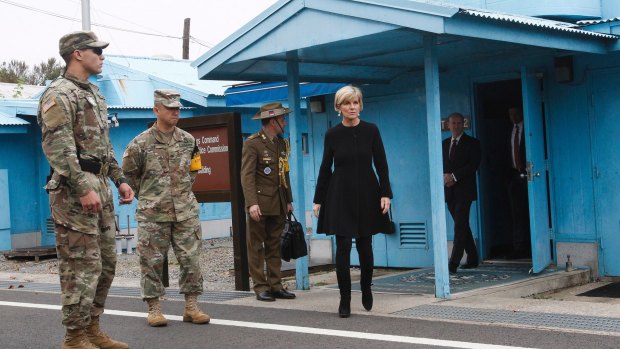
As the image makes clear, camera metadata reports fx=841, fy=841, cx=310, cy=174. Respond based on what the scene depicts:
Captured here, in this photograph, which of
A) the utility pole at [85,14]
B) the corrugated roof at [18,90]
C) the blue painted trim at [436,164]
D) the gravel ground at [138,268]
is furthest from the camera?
the corrugated roof at [18,90]

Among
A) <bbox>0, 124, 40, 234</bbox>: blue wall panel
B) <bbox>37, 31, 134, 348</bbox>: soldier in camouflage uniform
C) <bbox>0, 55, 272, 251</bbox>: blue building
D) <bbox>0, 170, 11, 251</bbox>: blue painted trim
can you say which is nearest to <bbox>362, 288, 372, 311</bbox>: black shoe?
<bbox>37, 31, 134, 348</bbox>: soldier in camouflage uniform

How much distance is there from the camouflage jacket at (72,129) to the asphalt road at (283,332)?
5.03 ft

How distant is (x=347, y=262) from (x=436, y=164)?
1.37 meters

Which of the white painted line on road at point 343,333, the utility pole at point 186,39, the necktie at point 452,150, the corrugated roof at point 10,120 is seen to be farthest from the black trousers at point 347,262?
the utility pole at point 186,39

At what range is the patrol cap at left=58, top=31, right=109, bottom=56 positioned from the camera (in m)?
5.86

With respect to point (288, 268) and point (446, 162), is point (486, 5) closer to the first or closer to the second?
point (446, 162)

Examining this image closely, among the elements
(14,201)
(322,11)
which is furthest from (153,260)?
(14,201)

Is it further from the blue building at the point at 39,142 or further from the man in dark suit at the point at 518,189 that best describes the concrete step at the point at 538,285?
the blue building at the point at 39,142

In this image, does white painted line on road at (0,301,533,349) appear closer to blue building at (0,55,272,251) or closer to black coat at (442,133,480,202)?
black coat at (442,133,480,202)

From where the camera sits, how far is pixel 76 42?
5.86m

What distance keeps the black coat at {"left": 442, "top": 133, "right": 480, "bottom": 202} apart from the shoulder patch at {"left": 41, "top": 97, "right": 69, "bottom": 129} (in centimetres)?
573

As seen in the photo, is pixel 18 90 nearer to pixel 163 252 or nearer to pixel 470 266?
pixel 470 266

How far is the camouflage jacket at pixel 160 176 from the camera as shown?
7.25 meters

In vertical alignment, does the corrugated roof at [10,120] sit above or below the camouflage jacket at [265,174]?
above
